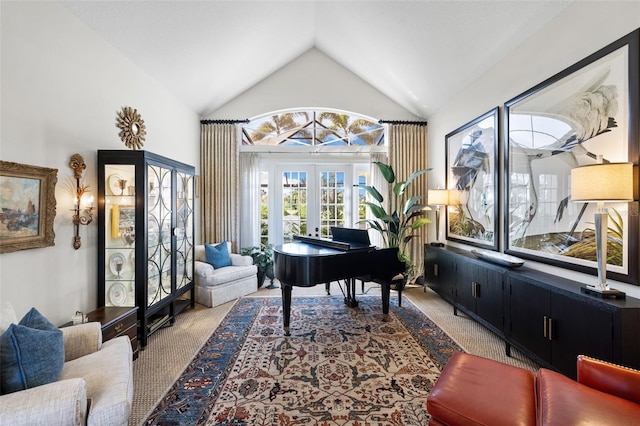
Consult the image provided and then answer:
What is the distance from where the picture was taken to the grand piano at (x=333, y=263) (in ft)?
9.07

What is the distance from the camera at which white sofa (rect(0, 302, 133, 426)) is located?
1.16m

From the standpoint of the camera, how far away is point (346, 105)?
198 inches

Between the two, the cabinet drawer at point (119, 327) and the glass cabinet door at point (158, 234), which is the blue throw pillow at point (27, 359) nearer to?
the cabinet drawer at point (119, 327)

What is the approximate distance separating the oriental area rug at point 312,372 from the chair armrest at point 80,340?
602mm

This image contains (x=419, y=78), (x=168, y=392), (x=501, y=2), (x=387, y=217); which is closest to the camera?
(x=168, y=392)

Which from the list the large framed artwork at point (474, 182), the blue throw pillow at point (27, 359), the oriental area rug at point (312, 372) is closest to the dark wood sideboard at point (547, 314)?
the large framed artwork at point (474, 182)

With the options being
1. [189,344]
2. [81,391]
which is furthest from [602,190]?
[189,344]

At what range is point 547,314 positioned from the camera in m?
2.07

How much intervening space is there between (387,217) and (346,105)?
2220 mm

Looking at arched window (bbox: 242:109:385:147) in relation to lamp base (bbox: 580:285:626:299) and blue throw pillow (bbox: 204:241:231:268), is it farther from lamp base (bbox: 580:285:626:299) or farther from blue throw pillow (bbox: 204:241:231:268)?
lamp base (bbox: 580:285:626:299)

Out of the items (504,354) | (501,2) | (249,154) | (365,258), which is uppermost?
(501,2)

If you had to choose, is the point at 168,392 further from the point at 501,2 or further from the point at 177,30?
the point at 501,2

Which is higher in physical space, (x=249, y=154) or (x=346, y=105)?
(x=346, y=105)

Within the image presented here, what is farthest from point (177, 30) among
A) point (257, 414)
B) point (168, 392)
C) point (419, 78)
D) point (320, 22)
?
point (257, 414)
